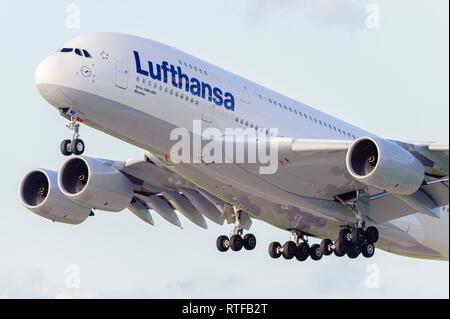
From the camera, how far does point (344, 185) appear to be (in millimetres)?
36438

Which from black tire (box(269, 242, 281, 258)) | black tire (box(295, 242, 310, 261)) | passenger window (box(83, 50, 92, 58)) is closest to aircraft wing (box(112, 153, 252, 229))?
black tire (box(269, 242, 281, 258))

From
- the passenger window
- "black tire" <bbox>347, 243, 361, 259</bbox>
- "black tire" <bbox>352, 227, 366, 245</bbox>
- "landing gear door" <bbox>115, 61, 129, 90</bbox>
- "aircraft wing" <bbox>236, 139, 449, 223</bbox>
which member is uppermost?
the passenger window

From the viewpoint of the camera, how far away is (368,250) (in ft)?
122

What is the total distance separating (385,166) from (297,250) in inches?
296

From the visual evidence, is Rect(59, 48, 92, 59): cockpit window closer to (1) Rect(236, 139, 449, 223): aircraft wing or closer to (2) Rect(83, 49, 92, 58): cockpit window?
(2) Rect(83, 49, 92, 58): cockpit window

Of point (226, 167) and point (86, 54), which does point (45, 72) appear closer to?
point (86, 54)

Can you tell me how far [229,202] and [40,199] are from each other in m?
7.34

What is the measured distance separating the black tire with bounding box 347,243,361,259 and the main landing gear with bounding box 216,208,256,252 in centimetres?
330

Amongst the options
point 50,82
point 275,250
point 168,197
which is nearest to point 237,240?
point 275,250

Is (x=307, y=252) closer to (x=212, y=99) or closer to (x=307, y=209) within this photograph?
(x=307, y=209)

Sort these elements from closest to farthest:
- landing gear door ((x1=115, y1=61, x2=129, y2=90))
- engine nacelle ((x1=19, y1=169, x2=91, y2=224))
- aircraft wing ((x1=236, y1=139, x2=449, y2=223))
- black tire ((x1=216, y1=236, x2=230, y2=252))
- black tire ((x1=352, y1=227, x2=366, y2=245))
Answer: landing gear door ((x1=115, y1=61, x2=129, y2=90)) < aircraft wing ((x1=236, y1=139, x2=449, y2=223)) < black tire ((x1=352, y1=227, x2=366, y2=245)) < black tire ((x1=216, y1=236, x2=230, y2=252)) < engine nacelle ((x1=19, y1=169, x2=91, y2=224))

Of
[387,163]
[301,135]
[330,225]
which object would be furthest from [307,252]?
[387,163]

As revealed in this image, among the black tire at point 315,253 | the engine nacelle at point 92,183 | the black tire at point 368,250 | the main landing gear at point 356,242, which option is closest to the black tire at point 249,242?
the black tire at point 315,253

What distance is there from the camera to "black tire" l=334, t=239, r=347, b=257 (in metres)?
37.1
